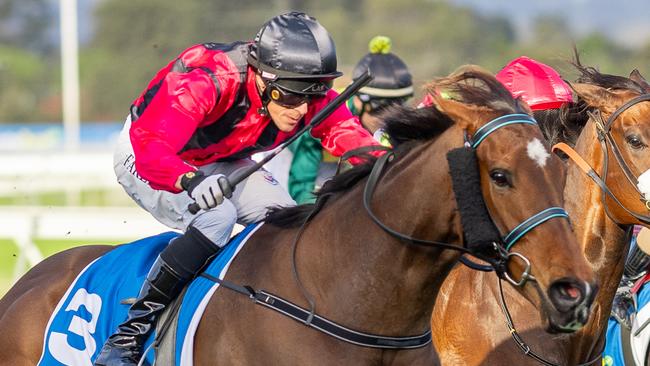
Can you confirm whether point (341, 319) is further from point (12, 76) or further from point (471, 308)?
point (12, 76)

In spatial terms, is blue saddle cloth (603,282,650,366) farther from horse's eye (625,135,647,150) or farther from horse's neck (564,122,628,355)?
horse's eye (625,135,647,150)

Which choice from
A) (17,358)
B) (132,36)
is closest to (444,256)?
(17,358)

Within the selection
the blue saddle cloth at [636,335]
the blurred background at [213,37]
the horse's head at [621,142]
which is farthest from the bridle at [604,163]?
the blurred background at [213,37]

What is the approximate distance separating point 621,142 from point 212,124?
1703mm

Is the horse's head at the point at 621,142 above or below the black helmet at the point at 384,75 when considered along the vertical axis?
above

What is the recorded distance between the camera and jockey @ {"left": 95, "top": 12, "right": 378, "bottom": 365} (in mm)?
3889

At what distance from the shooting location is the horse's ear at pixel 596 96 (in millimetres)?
4625

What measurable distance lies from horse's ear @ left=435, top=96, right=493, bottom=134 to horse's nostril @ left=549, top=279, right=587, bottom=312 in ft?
1.85

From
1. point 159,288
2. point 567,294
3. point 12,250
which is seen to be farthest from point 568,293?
point 12,250

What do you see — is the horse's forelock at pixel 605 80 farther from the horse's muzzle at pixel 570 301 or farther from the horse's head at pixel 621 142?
the horse's muzzle at pixel 570 301

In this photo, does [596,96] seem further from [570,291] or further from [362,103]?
[362,103]

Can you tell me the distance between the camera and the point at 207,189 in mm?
3666

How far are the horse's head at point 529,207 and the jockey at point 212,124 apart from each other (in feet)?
2.79

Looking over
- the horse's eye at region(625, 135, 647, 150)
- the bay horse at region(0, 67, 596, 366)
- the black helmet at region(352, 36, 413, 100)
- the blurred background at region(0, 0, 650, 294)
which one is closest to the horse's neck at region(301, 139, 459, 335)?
the bay horse at region(0, 67, 596, 366)
